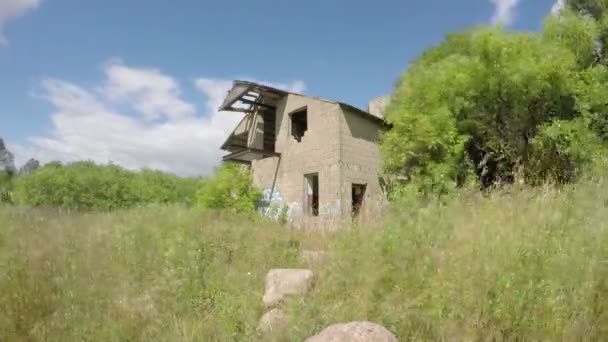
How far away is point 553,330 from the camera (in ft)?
10.3

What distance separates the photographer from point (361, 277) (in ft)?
13.4

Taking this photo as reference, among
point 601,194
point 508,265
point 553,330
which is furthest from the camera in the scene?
point 601,194

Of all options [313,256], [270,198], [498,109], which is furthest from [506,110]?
[270,198]

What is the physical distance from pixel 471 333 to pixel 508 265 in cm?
86

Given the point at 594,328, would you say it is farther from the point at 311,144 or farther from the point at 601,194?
the point at 311,144

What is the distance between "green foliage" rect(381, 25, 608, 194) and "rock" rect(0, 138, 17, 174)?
149ft

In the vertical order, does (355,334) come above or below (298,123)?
below

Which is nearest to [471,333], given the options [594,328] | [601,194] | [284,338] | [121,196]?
[594,328]

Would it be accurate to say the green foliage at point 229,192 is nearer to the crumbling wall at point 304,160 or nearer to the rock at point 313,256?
the crumbling wall at point 304,160

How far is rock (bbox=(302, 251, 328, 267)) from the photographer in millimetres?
5016

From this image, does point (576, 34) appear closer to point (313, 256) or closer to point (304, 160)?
point (304, 160)

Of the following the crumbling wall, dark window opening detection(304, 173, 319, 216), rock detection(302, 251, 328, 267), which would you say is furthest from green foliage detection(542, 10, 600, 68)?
rock detection(302, 251, 328, 267)

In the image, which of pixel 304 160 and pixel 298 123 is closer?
pixel 304 160

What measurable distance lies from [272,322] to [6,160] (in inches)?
1981
